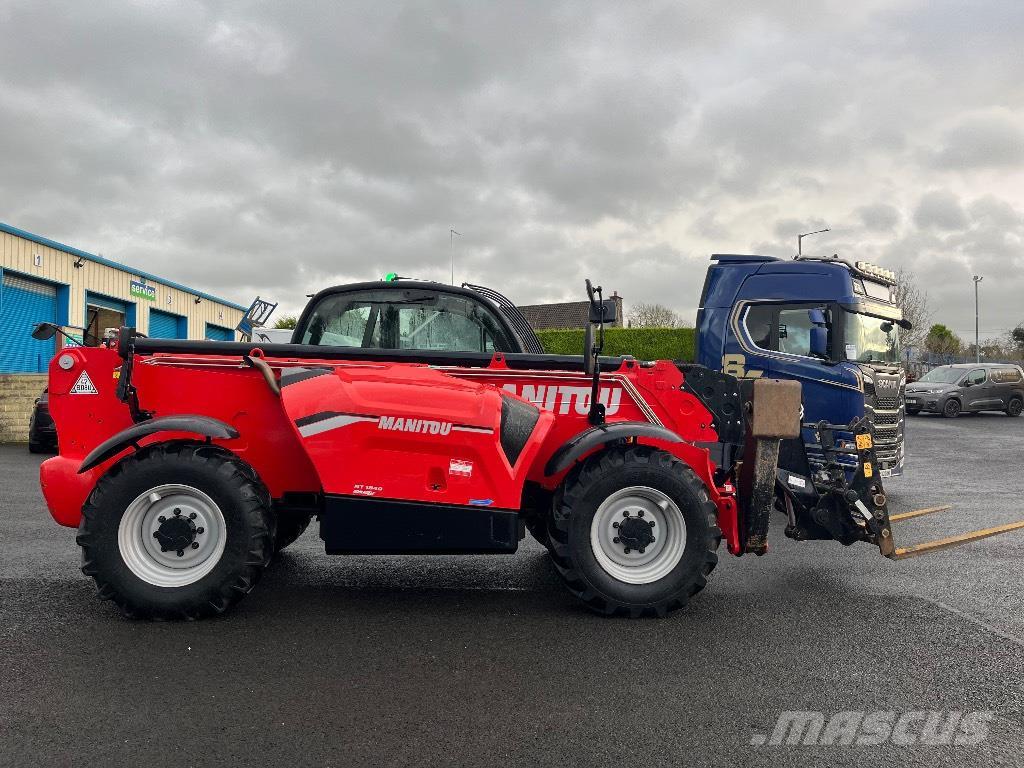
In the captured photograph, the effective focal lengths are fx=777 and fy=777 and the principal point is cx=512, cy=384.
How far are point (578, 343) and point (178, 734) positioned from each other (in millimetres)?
22373

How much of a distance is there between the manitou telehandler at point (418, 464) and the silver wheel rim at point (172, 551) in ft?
0.04

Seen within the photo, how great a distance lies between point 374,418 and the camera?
4219mm

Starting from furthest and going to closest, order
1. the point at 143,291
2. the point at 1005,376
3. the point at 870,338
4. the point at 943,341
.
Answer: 1. the point at 943,341
2. the point at 143,291
3. the point at 1005,376
4. the point at 870,338

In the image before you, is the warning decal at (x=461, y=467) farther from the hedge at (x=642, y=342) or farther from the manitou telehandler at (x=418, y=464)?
the hedge at (x=642, y=342)

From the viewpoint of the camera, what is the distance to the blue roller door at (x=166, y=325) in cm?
3169

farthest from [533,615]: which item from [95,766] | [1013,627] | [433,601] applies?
[1013,627]

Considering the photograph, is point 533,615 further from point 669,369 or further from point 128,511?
point 128,511

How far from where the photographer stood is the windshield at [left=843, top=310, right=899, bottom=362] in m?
9.26

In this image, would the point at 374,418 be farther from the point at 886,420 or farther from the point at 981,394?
the point at 981,394

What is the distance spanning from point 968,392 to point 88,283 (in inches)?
1158

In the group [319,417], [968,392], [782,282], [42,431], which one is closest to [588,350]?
[319,417]

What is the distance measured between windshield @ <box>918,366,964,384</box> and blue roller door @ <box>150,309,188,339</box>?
28132mm

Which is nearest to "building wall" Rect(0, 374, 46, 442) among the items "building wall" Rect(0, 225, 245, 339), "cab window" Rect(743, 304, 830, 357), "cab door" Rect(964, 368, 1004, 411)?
"building wall" Rect(0, 225, 245, 339)

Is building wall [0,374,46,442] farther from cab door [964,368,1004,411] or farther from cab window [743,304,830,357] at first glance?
cab door [964,368,1004,411]
